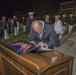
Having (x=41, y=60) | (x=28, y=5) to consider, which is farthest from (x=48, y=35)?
(x=28, y=5)

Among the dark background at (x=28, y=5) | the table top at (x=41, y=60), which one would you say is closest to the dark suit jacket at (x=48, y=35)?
the table top at (x=41, y=60)

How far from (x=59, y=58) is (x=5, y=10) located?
102 feet

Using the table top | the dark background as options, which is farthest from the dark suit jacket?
the dark background

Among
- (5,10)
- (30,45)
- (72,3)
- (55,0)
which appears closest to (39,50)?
(30,45)

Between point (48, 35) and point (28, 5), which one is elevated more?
point (28, 5)

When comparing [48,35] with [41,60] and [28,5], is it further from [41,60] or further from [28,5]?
[28,5]

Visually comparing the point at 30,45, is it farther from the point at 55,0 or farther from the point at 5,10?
the point at 55,0

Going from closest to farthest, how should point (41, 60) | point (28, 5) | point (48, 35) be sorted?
point (41, 60) < point (48, 35) < point (28, 5)

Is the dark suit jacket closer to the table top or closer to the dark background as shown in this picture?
the table top

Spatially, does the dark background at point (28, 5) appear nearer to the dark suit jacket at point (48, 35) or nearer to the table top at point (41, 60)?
the dark suit jacket at point (48, 35)

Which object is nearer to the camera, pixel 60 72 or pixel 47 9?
pixel 60 72

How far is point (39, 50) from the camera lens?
102 inches

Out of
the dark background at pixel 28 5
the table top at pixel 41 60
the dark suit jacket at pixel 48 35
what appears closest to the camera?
the table top at pixel 41 60

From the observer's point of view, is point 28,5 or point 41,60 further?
point 28,5
